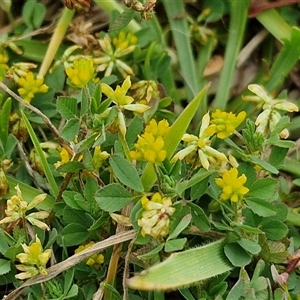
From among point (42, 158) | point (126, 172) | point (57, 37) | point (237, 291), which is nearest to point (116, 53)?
point (57, 37)

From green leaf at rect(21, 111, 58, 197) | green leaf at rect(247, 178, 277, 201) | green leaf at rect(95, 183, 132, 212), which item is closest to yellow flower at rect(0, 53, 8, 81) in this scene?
green leaf at rect(21, 111, 58, 197)

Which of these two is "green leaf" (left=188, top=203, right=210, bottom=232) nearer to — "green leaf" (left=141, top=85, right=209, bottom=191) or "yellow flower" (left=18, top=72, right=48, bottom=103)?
"green leaf" (left=141, top=85, right=209, bottom=191)

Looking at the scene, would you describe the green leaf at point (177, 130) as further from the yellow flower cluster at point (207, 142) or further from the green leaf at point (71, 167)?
the green leaf at point (71, 167)

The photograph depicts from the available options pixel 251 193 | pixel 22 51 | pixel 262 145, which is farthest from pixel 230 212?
pixel 22 51

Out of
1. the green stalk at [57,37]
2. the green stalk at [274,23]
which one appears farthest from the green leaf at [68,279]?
the green stalk at [274,23]

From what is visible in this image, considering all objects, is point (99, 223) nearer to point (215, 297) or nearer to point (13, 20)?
point (215, 297)

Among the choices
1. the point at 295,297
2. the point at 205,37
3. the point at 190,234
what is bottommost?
the point at 295,297
